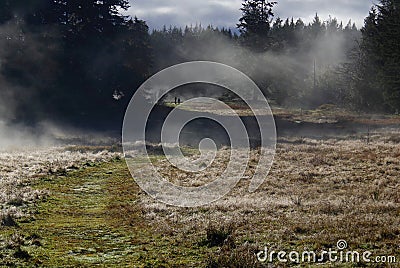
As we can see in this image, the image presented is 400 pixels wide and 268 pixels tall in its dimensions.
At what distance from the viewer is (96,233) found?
38.2ft

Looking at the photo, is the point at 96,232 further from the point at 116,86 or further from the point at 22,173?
the point at 116,86

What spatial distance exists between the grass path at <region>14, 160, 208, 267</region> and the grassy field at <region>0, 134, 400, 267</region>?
2 cm

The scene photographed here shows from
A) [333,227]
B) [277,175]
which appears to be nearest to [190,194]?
[277,175]

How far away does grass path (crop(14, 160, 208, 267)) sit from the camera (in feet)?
30.1

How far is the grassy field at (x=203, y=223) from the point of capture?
920 cm

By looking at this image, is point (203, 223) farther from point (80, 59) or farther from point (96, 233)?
point (80, 59)

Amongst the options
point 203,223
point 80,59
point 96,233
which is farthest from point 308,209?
point 80,59

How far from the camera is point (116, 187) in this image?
19469 millimetres

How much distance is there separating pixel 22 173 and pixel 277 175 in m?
12.9

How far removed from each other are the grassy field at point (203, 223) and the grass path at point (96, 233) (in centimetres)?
2

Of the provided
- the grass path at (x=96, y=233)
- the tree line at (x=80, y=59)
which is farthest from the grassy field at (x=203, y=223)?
the tree line at (x=80, y=59)

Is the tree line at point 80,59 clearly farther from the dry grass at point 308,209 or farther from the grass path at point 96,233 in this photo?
the grass path at point 96,233

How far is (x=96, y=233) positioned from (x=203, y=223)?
118 inches

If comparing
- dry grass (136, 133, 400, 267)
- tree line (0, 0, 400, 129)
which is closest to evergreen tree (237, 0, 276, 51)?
tree line (0, 0, 400, 129)
